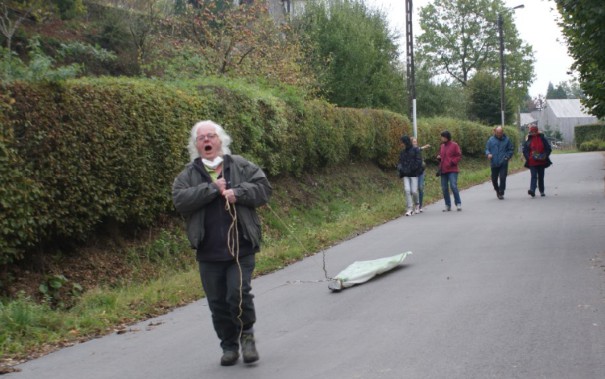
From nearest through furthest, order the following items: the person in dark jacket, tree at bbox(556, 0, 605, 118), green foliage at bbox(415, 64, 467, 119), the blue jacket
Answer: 1. the person in dark jacket
2. tree at bbox(556, 0, 605, 118)
3. the blue jacket
4. green foliage at bbox(415, 64, 467, 119)

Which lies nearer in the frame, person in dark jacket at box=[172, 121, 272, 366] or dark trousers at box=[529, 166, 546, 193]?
person in dark jacket at box=[172, 121, 272, 366]

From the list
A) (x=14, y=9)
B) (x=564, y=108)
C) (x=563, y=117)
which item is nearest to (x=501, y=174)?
(x=14, y=9)

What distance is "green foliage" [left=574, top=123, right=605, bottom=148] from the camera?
78562mm

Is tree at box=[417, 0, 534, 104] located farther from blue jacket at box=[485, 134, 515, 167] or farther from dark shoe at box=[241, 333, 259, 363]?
dark shoe at box=[241, 333, 259, 363]

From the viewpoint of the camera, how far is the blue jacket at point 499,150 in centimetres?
2125

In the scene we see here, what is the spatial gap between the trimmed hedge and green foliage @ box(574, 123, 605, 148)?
2626 inches

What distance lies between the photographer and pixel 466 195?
24891 millimetres

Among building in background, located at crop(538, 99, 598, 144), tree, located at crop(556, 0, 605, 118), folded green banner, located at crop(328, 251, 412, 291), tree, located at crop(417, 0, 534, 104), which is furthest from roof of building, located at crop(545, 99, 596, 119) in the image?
folded green banner, located at crop(328, 251, 412, 291)

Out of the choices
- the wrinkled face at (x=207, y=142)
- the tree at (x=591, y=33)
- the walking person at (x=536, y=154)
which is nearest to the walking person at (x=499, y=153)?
the walking person at (x=536, y=154)

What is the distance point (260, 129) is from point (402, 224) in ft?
13.6

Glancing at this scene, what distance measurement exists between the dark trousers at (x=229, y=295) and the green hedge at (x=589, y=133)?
254 ft

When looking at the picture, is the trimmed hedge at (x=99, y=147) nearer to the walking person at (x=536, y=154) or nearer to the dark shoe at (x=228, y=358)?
the dark shoe at (x=228, y=358)

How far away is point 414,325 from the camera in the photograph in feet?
24.7

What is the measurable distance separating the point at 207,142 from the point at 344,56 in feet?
110
